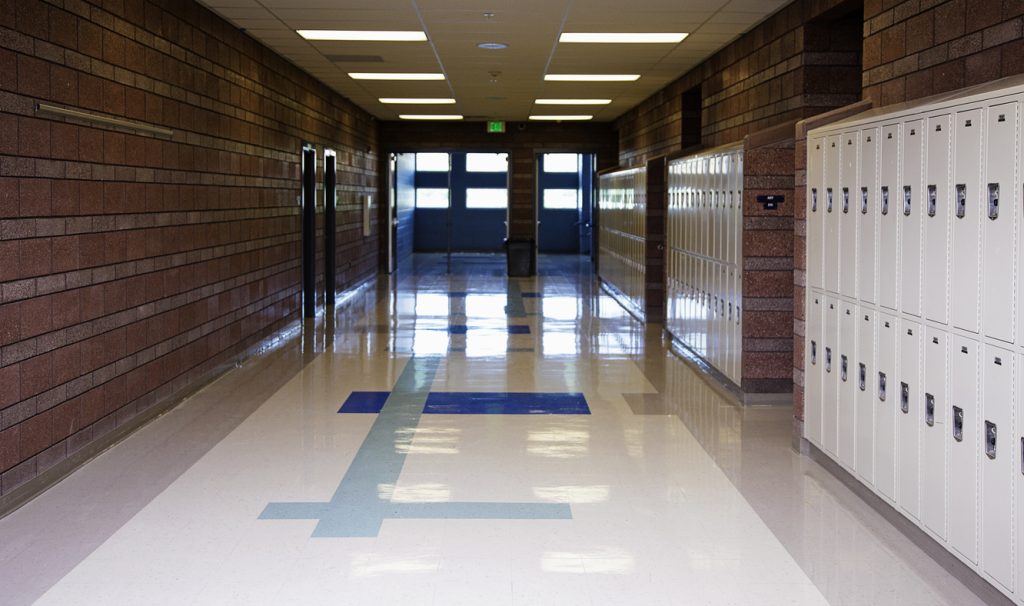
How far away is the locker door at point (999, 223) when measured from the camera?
11.6 ft

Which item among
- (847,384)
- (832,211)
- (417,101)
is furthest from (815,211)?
(417,101)

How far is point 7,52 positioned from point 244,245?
182 inches

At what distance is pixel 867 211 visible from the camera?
16.2 ft

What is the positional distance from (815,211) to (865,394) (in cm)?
124

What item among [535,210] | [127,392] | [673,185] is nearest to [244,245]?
[127,392]

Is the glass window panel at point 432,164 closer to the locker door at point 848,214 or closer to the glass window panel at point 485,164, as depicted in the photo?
the glass window panel at point 485,164

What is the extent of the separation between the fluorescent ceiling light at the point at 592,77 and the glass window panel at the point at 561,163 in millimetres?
14202

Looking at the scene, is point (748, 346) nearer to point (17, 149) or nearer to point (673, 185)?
point (673, 185)

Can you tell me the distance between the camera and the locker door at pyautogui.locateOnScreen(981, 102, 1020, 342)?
3.54m

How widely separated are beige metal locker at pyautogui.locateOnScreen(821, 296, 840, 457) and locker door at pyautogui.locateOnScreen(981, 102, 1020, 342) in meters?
1.68

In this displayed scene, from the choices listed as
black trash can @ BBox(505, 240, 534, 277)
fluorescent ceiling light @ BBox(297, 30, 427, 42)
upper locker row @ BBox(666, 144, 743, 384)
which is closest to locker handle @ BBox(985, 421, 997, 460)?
upper locker row @ BBox(666, 144, 743, 384)

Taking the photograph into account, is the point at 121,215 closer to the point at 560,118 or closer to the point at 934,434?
the point at 934,434

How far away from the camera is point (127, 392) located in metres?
6.47

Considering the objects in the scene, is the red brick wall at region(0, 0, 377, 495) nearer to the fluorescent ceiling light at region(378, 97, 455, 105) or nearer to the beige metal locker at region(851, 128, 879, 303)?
the beige metal locker at region(851, 128, 879, 303)
